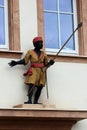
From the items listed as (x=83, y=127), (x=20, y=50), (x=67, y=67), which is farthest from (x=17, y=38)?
(x=83, y=127)

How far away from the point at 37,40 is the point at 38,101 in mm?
957

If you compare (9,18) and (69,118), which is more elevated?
(9,18)

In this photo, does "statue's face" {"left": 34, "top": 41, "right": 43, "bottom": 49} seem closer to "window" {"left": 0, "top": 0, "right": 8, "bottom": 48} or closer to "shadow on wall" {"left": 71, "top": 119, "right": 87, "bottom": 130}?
"window" {"left": 0, "top": 0, "right": 8, "bottom": 48}

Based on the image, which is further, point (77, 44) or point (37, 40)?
point (77, 44)

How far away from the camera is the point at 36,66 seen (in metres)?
11.5

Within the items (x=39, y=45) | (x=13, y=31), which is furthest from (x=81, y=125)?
(x=13, y=31)

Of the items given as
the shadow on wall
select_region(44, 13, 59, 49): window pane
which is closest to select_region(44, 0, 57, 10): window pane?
select_region(44, 13, 59, 49): window pane

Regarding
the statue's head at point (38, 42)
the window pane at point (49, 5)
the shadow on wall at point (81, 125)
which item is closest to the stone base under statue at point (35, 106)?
the shadow on wall at point (81, 125)

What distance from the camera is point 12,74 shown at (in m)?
11.5

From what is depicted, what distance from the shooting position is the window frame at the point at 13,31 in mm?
11531

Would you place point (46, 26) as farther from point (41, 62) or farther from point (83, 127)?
point (83, 127)

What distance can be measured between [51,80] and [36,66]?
1.41ft

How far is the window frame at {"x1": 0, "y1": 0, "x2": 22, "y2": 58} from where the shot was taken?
1153cm

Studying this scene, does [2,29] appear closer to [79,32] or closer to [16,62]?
[16,62]
